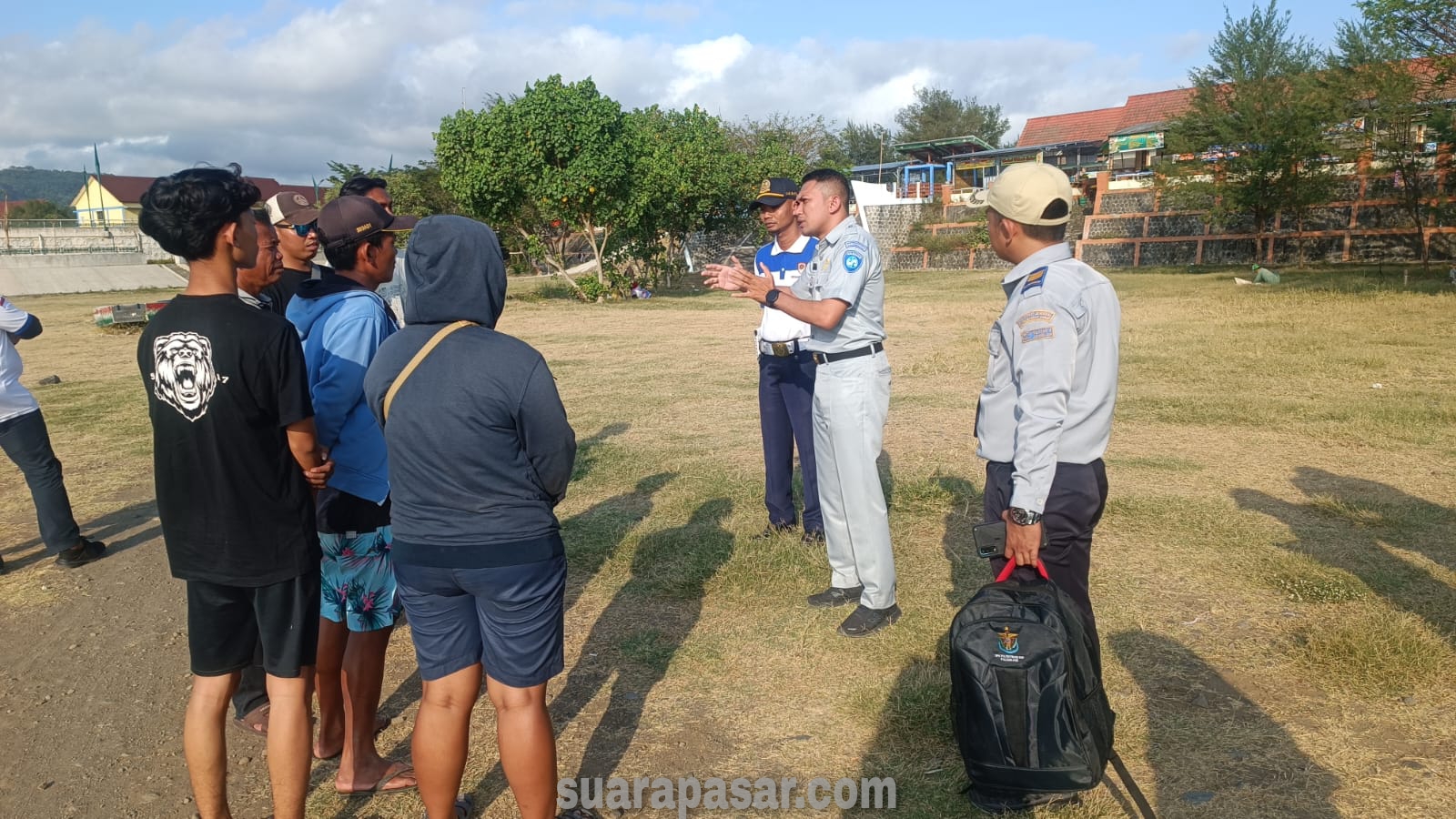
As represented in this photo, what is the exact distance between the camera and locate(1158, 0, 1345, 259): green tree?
24719 mm

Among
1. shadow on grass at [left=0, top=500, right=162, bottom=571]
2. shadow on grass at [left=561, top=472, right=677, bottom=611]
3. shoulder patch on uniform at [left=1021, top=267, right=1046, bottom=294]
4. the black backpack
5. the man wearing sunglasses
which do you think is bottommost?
shadow on grass at [left=0, top=500, right=162, bottom=571]

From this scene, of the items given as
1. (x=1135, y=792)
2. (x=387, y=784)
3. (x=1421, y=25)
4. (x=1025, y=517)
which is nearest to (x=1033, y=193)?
(x=1025, y=517)

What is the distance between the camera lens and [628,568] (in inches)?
200

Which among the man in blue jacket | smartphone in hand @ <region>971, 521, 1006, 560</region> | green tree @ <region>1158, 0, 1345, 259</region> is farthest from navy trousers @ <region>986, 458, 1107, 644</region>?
green tree @ <region>1158, 0, 1345, 259</region>

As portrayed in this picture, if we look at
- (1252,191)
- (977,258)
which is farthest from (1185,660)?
(977,258)

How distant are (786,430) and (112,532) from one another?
4393mm

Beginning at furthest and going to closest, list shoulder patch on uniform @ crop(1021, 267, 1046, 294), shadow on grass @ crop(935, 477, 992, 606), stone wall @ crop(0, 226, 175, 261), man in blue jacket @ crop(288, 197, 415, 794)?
stone wall @ crop(0, 226, 175, 261)
shadow on grass @ crop(935, 477, 992, 606)
man in blue jacket @ crop(288, 197, 415, 794)
shoulder patch on uniform @ crop(1021, 267, 1046, 294)

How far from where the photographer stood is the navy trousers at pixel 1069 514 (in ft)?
9.23

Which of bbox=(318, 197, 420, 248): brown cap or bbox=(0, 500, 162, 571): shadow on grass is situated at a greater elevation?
bbox=(318, 197, 420, 248): brown cap

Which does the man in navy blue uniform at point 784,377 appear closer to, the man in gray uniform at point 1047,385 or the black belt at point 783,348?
the black belt at point 783,348

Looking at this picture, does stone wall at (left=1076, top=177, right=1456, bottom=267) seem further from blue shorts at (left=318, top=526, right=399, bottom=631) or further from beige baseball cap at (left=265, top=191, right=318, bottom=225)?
blue shorts at (left=318, top=526, right=399, bottom=631)

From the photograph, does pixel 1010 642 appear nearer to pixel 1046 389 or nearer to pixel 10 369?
pixel 1046 389

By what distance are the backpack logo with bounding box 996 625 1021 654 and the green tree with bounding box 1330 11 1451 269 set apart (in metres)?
21.2

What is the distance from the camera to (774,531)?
17.8ft
